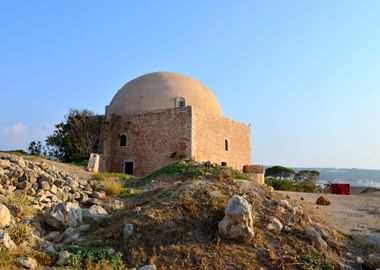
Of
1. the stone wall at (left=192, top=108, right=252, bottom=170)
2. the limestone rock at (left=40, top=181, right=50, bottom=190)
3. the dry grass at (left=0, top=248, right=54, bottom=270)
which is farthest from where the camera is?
the stone wall at (left=192, top=108, right=252, bottom=170)

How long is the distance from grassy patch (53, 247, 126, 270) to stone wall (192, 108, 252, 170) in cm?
1447

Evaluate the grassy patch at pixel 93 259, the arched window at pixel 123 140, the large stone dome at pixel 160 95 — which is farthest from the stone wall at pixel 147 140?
the grassy patch at pixel 93 259

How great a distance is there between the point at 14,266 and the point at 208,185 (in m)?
3.25

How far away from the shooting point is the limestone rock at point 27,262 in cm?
374

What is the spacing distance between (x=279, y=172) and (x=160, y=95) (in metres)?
18.5

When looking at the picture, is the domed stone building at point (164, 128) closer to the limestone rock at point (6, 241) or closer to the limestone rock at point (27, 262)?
the limestone rock at point (6, 241)

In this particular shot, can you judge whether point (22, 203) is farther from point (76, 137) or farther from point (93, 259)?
point (76, 137)

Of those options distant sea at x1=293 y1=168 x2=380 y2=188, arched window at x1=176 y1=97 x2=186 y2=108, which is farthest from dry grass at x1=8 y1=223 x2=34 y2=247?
distant sea at x1=293 y1=168 x2=380 y2=188

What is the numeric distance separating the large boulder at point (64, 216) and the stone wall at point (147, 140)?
13256 mm

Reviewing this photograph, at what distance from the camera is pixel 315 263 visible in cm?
440

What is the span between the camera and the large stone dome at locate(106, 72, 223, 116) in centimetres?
2047

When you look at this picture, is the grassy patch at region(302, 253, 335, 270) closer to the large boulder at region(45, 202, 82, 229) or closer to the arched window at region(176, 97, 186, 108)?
the large boulder at region(45, 202, 82, 229)

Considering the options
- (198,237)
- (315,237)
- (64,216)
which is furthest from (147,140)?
(315,237)

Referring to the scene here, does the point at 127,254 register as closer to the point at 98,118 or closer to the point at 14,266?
the point at 14,266
